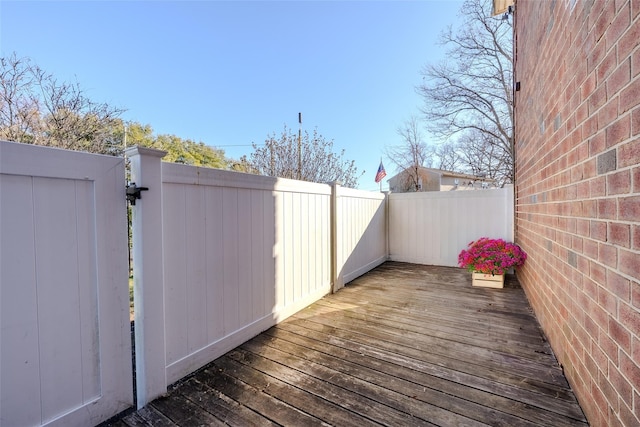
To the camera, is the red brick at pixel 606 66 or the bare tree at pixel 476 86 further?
the bare tree at pixel 476 86

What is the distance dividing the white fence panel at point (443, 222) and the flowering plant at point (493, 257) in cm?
84

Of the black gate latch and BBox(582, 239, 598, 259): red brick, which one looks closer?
BBox(582, 239, 598, 259): red brick

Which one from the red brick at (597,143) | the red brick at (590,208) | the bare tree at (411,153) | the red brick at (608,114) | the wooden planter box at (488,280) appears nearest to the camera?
the red brick at (608,114)

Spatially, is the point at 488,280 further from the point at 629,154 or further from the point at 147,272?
the point at 147,272

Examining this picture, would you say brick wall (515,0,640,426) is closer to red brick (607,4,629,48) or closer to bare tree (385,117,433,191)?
red brick (607,4,629,48)

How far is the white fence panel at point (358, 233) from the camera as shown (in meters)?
3.87

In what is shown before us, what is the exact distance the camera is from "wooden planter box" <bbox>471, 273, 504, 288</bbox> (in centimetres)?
383

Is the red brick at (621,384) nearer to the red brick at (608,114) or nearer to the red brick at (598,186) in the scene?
the red brick at (598,186)

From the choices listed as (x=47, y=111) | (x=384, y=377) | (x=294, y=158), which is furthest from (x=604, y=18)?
(x=294, y=158)

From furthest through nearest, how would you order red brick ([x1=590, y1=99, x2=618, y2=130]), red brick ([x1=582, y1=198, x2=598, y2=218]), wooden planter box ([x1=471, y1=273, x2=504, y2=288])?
wooden planter box ([x1=471, y1=273, x2=504, y2=288]) → red brick ([x1=582, y1=198, x2=598, y2=218]) → red brick ([x1=590, y1=99, x2=618, y2=130])

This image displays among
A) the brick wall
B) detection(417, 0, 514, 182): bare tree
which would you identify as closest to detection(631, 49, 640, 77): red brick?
the brick wall

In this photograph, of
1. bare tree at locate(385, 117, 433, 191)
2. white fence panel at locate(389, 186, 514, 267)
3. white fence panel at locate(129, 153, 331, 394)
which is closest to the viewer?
white fence panel at locate(129, 153, 331, 394)

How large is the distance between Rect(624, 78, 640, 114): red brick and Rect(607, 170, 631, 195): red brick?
23cm

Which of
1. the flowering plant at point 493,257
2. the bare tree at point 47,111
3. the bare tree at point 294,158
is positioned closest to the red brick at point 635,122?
the flowering plant at point 493,257
